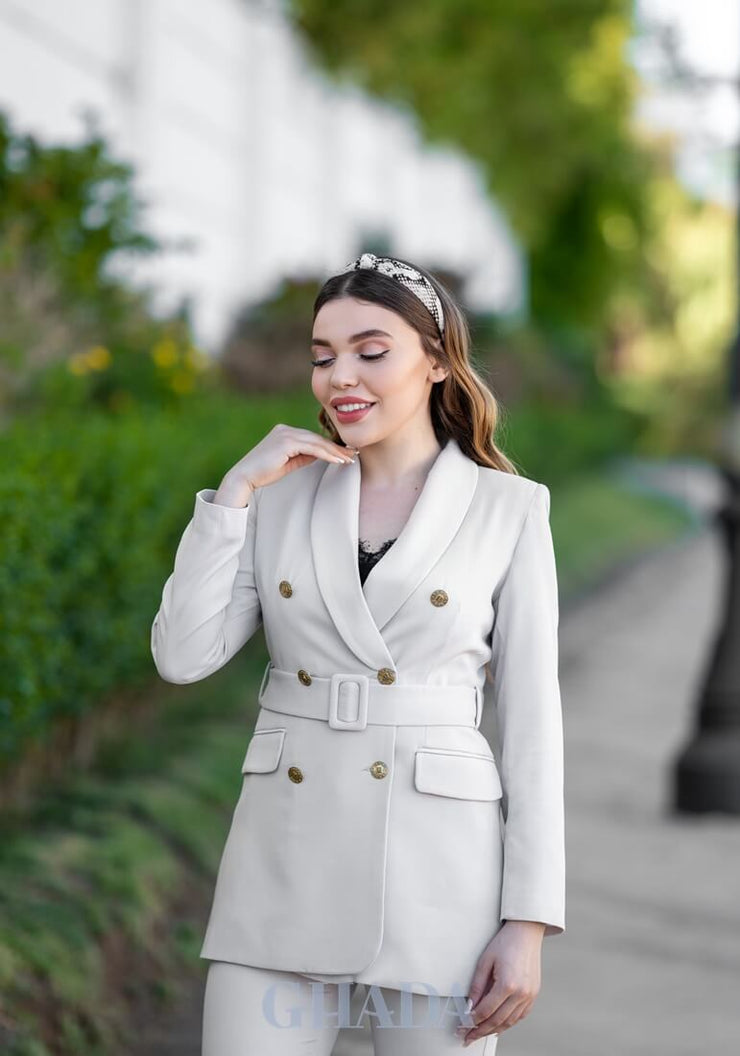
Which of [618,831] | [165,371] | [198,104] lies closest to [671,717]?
[618,831]

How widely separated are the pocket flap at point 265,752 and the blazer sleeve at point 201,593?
13 centimetres

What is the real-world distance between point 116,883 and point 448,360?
250cm

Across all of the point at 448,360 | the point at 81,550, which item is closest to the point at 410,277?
the point at 448,360

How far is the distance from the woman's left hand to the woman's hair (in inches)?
27.9

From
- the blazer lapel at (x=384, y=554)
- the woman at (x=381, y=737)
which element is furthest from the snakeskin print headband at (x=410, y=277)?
the blazer lapel at (x=384, y=554)

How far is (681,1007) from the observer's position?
4656 mm

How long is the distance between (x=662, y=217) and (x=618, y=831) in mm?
26907

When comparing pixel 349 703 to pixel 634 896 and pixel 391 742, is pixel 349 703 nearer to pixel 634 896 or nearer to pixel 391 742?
pixel 391 742

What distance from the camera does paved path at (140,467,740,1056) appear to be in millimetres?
4402

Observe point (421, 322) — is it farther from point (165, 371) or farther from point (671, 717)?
point (671, 717)

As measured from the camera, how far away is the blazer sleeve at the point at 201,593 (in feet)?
7.32

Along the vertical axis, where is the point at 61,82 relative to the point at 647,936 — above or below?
above

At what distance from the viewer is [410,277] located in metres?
2.32

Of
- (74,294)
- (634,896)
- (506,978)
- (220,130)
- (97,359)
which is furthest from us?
(220,130)
